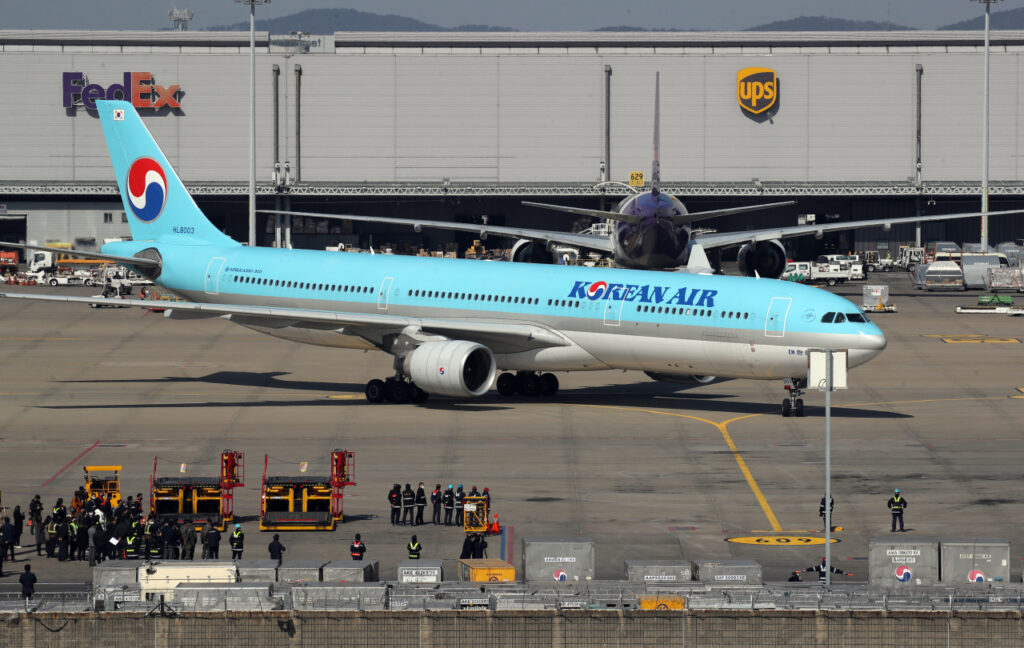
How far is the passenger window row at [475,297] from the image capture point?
56.6 m

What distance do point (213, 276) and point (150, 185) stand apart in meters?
5.91

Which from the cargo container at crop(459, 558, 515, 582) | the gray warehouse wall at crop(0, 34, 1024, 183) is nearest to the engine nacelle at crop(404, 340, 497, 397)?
the cargo container at crop(459, 558, 515, 582)

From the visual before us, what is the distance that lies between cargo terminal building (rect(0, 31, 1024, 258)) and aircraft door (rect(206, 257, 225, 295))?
7506 cm

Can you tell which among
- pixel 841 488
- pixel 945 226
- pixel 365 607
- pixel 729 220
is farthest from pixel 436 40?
pixel 365 607

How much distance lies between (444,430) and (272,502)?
13618 millimetres

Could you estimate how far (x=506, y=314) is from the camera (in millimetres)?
56812

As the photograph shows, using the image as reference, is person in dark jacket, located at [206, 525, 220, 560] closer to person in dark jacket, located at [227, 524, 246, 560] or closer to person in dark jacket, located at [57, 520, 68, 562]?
person in dark jacket, located at [227, 524, 246, 560]

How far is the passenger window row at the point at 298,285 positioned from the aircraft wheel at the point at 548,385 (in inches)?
301

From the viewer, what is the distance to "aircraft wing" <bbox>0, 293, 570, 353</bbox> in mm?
55438

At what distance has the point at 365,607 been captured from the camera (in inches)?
1087

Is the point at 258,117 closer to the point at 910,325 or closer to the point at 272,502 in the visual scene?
the point at 910,325

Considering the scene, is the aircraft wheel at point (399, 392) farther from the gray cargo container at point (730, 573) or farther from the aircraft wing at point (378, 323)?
the gray cargo container at point (730, 573)

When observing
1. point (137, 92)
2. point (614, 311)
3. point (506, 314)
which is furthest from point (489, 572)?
point (137, 92)

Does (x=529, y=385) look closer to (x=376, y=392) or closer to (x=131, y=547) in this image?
(x=376, y=392)
